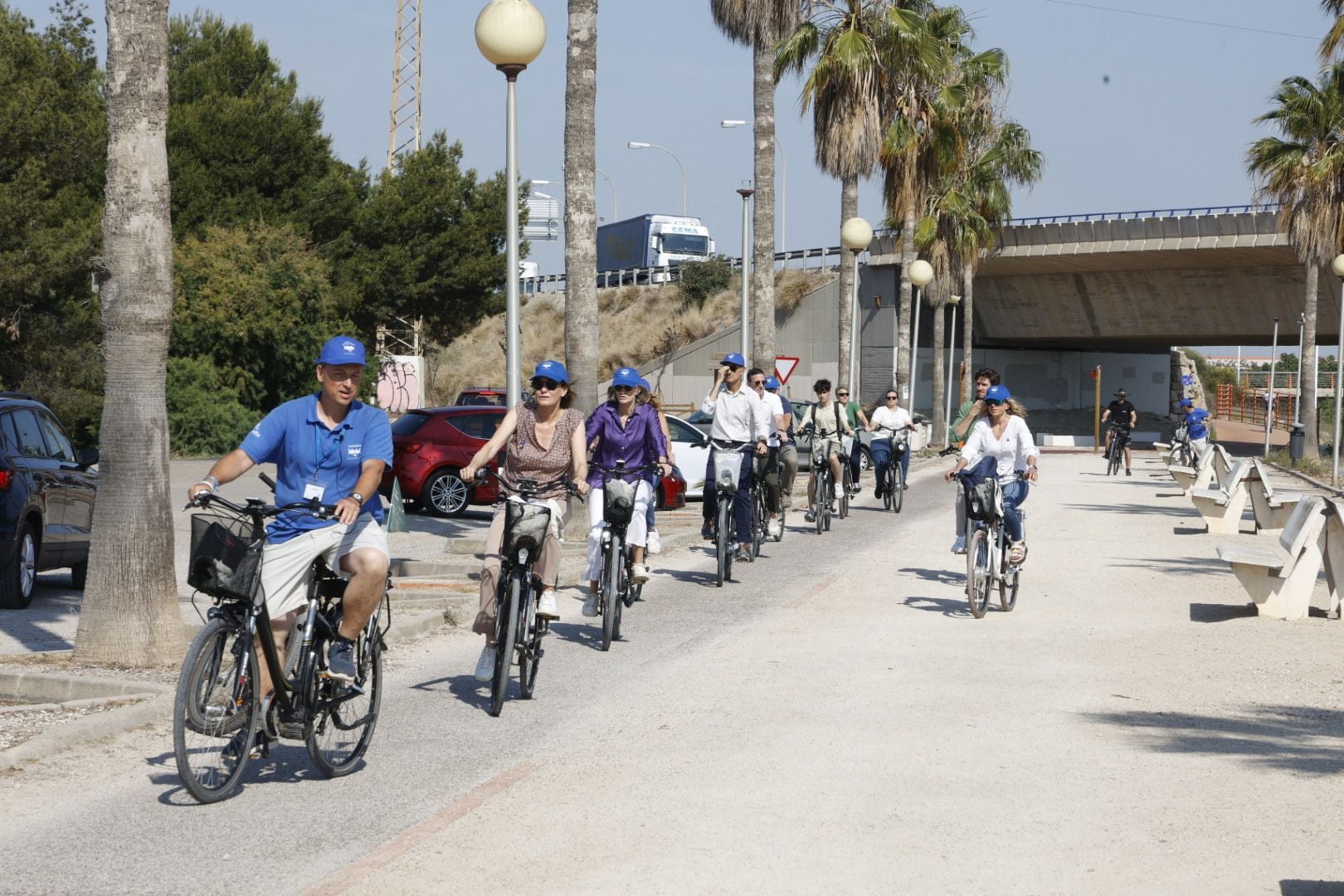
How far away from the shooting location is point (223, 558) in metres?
6.07

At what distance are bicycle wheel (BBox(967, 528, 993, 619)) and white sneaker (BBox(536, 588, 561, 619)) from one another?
4.52 m

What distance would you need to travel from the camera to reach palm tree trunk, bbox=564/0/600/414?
17297 millimetres

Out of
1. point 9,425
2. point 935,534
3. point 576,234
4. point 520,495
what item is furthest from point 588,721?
point 935,534

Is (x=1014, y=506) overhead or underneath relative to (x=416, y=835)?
overhead

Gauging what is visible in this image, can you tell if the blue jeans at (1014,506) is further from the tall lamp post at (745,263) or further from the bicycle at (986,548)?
the tall lamp post at (745,263)

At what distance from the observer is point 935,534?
2017 cm

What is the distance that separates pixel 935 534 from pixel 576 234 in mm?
6156

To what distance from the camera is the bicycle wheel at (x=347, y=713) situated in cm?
659

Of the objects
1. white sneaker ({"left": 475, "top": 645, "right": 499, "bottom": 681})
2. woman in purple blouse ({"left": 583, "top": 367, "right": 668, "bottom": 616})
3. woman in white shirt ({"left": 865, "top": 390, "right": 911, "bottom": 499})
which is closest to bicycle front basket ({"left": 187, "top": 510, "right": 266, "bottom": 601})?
white sneaker ({"left": 475, "top": 645, "right": 499, "bottom": 681})

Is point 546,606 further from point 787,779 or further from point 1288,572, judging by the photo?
point 1288,572

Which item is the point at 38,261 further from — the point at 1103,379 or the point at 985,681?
the point at 1103,379

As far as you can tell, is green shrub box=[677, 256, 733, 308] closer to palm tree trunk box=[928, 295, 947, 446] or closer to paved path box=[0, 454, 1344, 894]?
palm tree trunk box=[928, 295, 947, 446]

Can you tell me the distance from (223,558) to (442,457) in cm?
1635

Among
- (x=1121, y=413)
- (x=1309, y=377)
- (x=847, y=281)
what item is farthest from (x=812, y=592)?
(x=1309, y=377)
